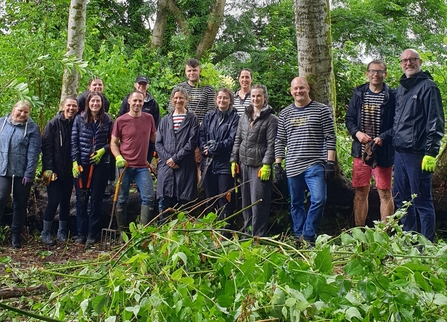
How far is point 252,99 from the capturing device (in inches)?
269

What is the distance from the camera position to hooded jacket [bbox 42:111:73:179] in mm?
7613

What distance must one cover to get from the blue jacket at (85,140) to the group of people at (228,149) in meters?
0.01

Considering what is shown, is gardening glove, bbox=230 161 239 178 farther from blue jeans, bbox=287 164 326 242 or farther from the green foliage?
the green foliage

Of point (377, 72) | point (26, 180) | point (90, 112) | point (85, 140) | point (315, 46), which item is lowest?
point (26, 180)

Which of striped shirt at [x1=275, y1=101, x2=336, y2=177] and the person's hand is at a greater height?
striped shirt at [x1=275, y1=101, x2=336, y2=177]

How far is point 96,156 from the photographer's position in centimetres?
741

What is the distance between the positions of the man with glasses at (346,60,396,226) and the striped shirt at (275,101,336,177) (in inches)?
16.3

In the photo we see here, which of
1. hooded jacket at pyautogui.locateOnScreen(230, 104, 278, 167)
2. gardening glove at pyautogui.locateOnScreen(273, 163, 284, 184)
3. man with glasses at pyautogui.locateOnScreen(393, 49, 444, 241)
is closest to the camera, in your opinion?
man with glasses at pyautogui.locateOnScreen(393, 49, 444, 241)

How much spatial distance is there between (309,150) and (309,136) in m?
0.16

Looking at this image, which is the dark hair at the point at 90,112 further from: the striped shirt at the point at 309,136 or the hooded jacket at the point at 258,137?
the striped shirt at the point at 309,136

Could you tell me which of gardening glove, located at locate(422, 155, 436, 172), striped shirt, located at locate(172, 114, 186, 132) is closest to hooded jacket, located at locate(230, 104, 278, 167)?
striped shirt, located at locate(172, 114, 186, 132)

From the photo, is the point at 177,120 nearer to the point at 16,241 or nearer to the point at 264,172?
the point at 264,172

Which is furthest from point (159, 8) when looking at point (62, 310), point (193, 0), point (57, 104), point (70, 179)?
point (62, 310)

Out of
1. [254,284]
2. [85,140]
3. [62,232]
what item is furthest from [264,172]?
[254,284]
